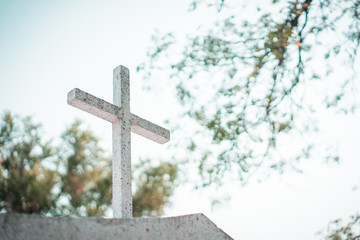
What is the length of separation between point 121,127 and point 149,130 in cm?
36

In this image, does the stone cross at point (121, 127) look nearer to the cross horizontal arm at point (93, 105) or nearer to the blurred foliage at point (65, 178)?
the cross horizontal arm at point (93, 105)

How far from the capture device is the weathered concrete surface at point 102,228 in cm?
150

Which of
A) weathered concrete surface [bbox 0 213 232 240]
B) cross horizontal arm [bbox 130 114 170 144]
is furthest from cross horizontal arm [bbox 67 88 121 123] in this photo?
weathered concrete surface [bbox 0 213 232 240]

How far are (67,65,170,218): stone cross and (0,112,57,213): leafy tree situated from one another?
14911 millimetres

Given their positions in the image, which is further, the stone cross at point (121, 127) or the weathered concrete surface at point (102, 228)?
the stone cross at point (121, 127)

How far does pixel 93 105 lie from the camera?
9.36 ft

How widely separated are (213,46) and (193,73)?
0.48 m

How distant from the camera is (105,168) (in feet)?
60.5

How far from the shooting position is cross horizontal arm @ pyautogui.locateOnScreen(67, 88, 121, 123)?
2.74 metres

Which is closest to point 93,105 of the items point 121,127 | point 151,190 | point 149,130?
point 121,127

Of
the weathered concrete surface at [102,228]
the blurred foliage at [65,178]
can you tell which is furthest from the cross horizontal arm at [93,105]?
the blurred foliage at [65,178]

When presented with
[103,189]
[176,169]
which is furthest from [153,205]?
[176,169]

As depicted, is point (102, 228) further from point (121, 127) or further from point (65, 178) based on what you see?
point (65, 178)

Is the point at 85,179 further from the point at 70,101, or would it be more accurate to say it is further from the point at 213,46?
the point at 70,101
